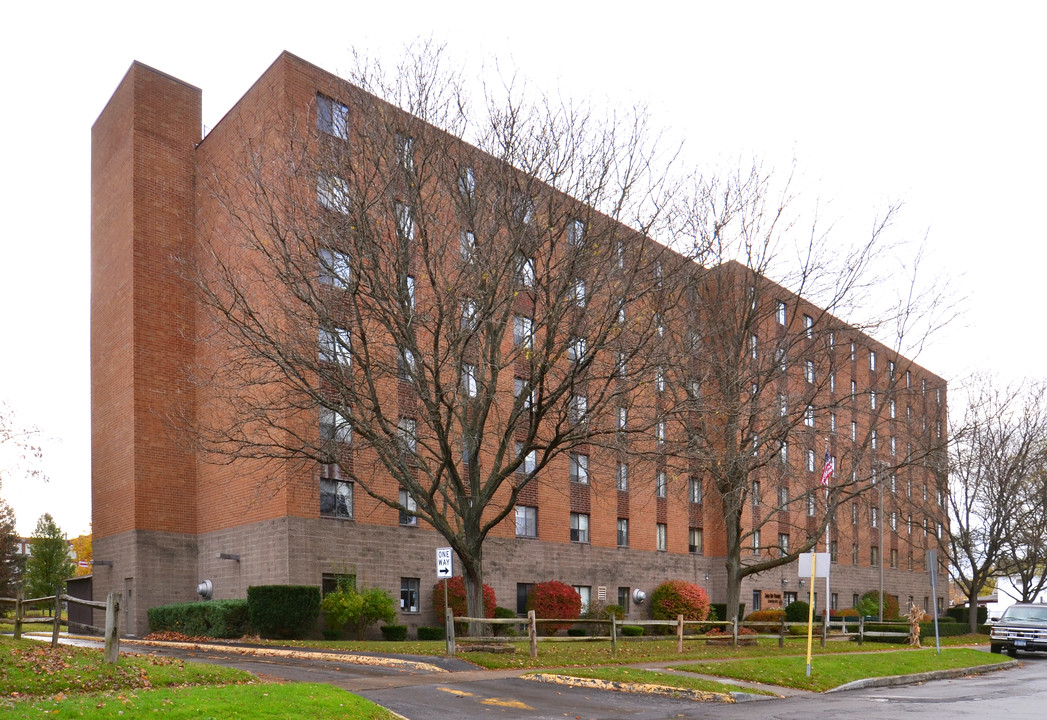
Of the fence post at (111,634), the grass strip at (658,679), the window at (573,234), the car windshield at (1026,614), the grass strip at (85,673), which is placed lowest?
the car windshield at (1026,614)

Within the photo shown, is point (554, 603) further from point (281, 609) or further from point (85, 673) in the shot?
point (85, 673)

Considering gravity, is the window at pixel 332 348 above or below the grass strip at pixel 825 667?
above

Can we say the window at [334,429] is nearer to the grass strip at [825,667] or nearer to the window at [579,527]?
the grass strip at [825,667]

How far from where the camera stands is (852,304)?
27734mm

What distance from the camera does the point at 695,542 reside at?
159 ft

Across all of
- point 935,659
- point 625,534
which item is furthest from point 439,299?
point 625,534

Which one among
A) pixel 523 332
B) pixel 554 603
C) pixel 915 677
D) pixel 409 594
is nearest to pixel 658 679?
pixel 915 677

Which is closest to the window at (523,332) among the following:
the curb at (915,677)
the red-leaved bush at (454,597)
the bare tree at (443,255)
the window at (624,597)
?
the bare tree at (443,255)

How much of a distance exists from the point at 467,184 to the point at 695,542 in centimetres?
3135

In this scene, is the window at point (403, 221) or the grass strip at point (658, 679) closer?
the grass strip at point (658, 679)

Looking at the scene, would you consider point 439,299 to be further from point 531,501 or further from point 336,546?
point 531,501

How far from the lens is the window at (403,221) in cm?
2062

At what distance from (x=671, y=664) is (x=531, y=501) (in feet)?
58.9

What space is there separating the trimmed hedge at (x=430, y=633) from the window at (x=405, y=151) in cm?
1669
